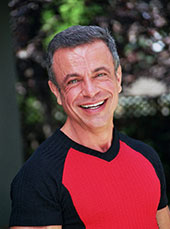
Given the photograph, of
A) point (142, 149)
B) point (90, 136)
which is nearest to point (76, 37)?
point (90, 136)

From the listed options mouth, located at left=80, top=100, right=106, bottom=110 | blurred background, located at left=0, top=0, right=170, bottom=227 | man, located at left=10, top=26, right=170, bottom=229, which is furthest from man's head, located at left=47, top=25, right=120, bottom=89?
blurred background, located at left=0, top=0, right=170, bottom=227

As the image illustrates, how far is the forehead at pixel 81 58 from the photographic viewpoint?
1644mm

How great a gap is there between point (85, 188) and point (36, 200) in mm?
213

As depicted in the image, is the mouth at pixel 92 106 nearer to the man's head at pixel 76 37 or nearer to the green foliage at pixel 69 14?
the man's head at pixel 76 37

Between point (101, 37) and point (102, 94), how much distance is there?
0.24 meters

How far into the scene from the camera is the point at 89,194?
1633 millimetres

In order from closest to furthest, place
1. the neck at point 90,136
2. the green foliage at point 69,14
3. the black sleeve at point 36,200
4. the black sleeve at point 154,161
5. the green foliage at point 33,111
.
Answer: the black sleeve at point 36,200, the neck at point 90,136, the black sleeve at point 154,161, the green foliage at point 69,14, the green foliage at point 33,111

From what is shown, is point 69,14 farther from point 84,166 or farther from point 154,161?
point 84,166

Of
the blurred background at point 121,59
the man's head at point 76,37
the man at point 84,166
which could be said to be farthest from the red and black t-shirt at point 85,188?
the blurred background at point 121,59

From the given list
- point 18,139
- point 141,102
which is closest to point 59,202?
point 18,139

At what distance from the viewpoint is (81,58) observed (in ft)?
5.38

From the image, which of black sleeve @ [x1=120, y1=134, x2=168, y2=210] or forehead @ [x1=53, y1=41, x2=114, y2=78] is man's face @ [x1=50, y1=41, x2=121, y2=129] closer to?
forehead @ [x1=53, y1=41, x2=114, y2=78]

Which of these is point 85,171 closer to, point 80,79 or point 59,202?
point 59,202

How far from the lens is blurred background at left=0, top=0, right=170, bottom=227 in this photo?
14.5ft
